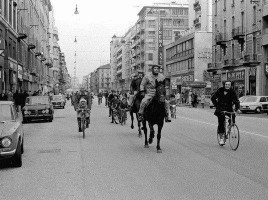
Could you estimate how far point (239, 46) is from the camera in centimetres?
4981

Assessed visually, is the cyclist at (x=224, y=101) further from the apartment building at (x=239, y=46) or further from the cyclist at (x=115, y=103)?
the apartment building at (x=239, y=46)

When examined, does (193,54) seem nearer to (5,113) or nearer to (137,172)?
(5,113)

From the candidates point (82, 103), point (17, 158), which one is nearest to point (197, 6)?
point (82, 103)

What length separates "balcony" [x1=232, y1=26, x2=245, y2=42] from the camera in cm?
4847

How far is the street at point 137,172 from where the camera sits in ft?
20.2

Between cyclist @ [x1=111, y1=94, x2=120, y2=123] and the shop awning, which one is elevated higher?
the shop awning

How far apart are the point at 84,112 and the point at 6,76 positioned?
23.8 metres

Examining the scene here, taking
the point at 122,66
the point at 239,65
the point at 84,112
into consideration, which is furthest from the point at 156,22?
the point at 84,112

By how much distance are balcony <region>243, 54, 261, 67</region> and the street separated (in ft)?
113

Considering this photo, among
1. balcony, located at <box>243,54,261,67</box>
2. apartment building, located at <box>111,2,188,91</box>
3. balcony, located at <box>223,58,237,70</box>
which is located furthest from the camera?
apartment building, located at <box>111,2,188,91</box>

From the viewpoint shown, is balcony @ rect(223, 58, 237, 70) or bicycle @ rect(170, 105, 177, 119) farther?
balcony @ rect(223, 58, 237, 70)

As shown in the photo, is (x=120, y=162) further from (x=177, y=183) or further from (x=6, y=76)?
(x=6, y=76)

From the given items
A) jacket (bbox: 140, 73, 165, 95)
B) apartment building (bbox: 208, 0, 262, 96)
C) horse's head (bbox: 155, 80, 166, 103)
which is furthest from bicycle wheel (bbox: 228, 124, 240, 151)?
apartment building (bbox: 208, 0, 262, 96)

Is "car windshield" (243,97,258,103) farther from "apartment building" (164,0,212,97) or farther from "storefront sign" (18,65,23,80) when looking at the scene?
"apartment building" (164,0,212,97)
